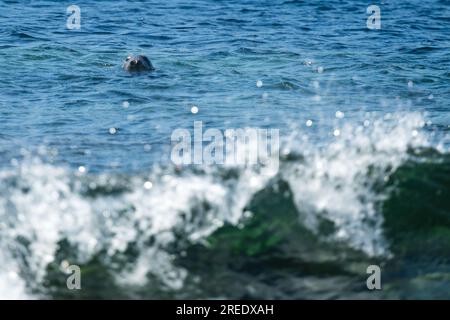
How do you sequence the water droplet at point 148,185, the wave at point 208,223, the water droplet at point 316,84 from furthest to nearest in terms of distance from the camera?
the water droplet at point 316,84 → the water droplet at point 148,185 → the wave at point 208,223

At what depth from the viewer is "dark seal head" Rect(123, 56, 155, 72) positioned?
14.0 m

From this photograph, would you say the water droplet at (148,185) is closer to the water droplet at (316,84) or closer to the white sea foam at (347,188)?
the white sea foam at (347,188)

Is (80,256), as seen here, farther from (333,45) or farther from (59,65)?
(333,45)

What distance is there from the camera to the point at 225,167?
816cm

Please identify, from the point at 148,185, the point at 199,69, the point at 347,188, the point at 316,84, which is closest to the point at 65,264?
the point at 148,185

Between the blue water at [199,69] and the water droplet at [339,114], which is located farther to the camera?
the water droplet at [339,114]

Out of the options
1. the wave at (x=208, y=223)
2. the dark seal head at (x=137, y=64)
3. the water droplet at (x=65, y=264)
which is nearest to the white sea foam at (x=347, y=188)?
the wave at (x=208, y=223)

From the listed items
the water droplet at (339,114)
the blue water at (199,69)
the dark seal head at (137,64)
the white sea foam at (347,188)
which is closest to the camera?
the white sea foam at (347,188)

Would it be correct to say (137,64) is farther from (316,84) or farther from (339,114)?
(339,114)

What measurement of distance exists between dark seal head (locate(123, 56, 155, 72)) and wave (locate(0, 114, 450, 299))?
5.76m

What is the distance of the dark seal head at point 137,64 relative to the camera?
1398cm

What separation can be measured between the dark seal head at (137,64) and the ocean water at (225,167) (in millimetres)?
154
